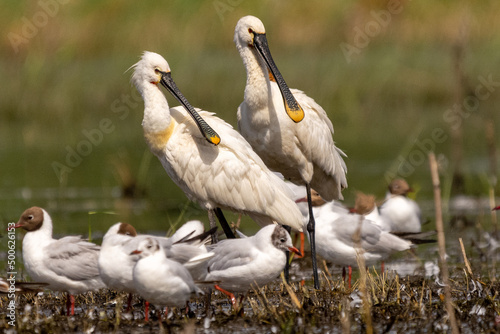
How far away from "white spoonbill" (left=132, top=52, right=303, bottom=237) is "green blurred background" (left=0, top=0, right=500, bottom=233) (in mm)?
6829

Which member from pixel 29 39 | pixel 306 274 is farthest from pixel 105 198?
pixel 29 39

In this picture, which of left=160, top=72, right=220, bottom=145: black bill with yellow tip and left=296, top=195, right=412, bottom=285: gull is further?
left=296, top=195, right=412, bottom=285: gull

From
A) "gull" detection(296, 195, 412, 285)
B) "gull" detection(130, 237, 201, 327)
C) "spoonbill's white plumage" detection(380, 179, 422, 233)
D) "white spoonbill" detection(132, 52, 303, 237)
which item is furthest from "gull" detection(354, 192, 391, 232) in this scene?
"gull" detection(130, 237, 201, 327)

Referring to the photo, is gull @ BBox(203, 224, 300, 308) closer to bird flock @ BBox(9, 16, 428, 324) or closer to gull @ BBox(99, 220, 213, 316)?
bird flock @ BBox(9, 16, 428, 324)

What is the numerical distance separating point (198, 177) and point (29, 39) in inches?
581

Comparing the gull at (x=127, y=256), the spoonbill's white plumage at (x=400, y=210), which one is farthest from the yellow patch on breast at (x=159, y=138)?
the spoonbill's white plumage at (x=400, y=210)

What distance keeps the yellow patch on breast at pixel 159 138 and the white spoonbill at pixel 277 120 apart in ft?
2.50

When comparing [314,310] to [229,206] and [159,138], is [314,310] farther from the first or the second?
[159,138]

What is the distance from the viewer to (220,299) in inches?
304

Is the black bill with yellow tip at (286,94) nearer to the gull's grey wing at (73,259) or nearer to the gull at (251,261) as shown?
the gull at (251,261)

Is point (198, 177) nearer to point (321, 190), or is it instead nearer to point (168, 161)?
point (168, 161)

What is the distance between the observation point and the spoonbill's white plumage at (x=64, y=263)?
22.8ft

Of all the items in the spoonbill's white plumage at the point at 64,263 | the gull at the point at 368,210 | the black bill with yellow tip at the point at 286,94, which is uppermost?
Result: the black bill with yellow tip at the point at 286,94

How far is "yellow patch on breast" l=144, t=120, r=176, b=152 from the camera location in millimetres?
7812
